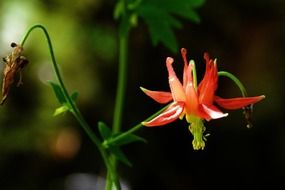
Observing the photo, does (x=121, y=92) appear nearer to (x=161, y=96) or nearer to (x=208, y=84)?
(x=161, y=96)

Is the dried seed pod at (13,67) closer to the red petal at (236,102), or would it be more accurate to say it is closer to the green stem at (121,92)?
the red petal at (236,102)

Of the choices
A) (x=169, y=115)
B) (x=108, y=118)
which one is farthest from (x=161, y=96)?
(x=108, y=118)

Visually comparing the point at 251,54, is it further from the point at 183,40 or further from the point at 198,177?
the point at 198,177

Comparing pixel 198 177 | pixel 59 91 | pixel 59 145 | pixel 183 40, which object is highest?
pixel 59 91

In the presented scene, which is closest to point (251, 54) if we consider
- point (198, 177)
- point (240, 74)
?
point (240, 74)

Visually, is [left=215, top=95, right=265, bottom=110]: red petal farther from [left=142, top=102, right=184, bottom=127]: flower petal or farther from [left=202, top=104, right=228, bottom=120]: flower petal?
[left=142, top=102, right=184, bottom=127]: flower petal
